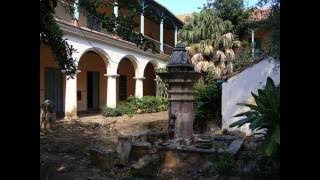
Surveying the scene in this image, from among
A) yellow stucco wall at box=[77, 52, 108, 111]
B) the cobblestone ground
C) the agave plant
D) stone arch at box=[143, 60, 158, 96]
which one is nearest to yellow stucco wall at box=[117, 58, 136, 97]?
stone arch at box=[143, 60, 158, 96]

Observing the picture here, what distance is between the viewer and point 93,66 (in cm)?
2219

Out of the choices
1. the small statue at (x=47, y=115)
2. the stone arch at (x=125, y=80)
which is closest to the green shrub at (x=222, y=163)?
the small statue at (x=47, y=115)

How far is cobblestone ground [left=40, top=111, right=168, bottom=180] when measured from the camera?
801cm

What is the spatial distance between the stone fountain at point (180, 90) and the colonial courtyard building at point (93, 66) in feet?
15.1

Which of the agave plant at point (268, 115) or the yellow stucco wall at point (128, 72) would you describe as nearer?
the agave plant at point (268, 115)

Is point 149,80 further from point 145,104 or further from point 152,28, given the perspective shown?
point 145,104

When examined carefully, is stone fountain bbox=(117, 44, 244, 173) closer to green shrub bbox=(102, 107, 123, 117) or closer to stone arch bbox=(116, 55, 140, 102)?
green shrub bbox=(102, 107, 123, 117)

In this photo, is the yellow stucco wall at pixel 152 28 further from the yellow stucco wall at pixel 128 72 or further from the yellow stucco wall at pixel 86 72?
the yellow stucco wall at pixel 86 72

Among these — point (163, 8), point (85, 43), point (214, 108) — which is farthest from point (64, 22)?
point (163, 8)

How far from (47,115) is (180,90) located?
528 centimetres

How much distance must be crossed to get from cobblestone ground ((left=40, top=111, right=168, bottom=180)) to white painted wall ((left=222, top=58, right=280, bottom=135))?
91.2 inches

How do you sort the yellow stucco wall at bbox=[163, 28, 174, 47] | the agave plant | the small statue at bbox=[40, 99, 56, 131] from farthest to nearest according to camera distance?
the yellow stucco wall at bbox=[163, 28, 174, 47]
the small statue at bbox=[40, 99, 56, 131]
the agave plant

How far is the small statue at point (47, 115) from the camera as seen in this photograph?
13090 millimetres

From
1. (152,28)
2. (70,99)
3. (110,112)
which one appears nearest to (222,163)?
(70,99)
